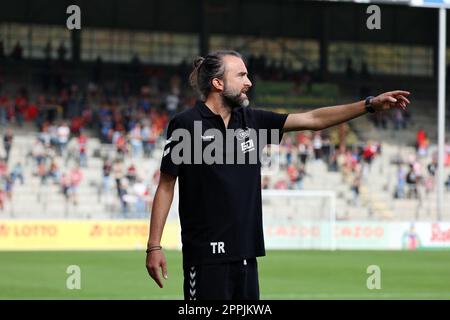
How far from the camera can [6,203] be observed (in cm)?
3186

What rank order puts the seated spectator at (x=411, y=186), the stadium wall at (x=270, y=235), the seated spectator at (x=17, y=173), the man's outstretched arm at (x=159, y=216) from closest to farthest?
the man's outstretched arm at (x=159, y=216)
the stadium wall at (x=270, y=235)
the seated spectator at (x=17, y=173)
the seated spectator at (x=411, y=186)

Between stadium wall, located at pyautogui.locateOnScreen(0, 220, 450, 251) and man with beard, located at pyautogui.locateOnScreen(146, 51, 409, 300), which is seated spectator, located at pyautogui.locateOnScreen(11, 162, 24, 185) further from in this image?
man with beard, located at pyautogui.locateOnScreen(146, 51, 409, 300)

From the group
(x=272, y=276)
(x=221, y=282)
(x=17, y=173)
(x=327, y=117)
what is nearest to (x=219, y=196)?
(x=221, y=282)

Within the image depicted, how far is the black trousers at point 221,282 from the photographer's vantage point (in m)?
5.91

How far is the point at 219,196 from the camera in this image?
19.6 feet

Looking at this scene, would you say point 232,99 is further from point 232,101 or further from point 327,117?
point 327,117

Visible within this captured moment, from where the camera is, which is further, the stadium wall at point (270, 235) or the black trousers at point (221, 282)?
the stadium wall at point (270, 235)

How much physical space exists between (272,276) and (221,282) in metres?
14.3

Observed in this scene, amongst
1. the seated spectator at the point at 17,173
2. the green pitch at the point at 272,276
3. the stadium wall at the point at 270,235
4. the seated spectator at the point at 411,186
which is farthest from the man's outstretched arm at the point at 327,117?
the seated spectator at the point at 411,186

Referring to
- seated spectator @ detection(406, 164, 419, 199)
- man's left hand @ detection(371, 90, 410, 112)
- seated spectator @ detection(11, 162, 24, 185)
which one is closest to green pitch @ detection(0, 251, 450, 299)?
seated spectator @ detection(11, 162, 24, 185)

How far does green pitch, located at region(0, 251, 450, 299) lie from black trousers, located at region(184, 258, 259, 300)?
31.0ft

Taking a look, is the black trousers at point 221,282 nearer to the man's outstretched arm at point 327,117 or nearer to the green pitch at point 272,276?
the man's outstretched arm at point 327,117

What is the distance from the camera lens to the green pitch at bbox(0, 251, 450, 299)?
1641cm

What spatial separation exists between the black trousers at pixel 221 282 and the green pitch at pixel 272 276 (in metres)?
9.46
